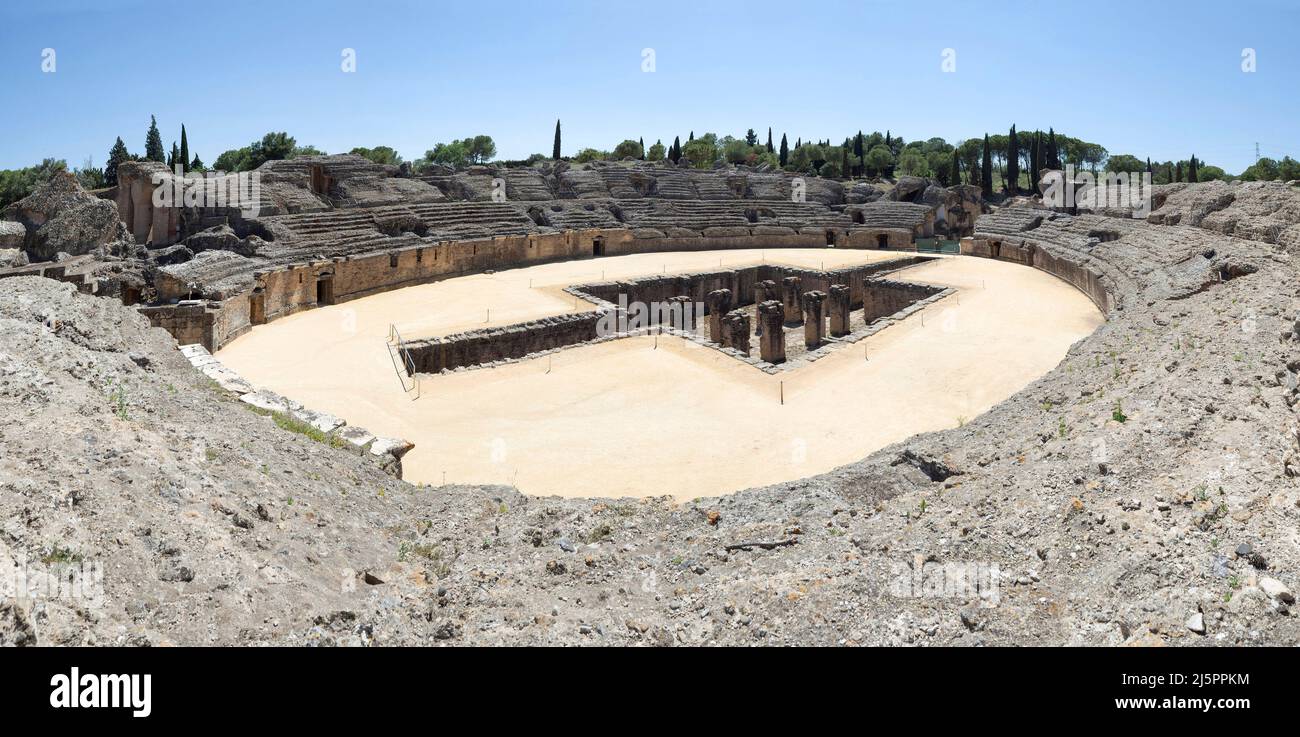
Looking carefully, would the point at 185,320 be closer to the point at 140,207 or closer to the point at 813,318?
the point at 140,207

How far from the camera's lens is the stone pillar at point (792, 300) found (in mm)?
25594

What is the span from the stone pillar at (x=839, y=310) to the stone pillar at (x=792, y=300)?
2.73 metres

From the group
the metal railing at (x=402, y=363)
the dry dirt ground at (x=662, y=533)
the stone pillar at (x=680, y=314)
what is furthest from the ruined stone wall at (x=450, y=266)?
the dry dirt ground at (x=662, y=533)

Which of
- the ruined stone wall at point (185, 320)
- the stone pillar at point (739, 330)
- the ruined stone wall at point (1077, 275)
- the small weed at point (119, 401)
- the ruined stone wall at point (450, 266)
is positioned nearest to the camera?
the small weed at point (119, 401)

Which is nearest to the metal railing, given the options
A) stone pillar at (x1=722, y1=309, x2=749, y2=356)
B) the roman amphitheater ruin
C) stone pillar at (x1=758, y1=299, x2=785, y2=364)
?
the roman amphitheater ruin

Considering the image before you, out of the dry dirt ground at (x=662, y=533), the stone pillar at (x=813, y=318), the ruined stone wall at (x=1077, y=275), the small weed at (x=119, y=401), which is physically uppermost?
the ruined stone wall at (x=1077, y=275)

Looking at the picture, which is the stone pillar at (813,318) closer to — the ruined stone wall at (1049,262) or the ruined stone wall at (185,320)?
the ruined stone wall at (1049,262)

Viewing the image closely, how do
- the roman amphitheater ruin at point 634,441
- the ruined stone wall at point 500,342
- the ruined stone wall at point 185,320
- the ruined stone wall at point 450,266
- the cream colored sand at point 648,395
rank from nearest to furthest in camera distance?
the roman amphitheater ruin at point 634,441, the cream colored sand at point 648,395, the ruined stone wall at point 185,320, the ruined stone wall at point 500,342, the ruined stone wall at point 450,266

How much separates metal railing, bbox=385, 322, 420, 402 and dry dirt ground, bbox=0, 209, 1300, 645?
5430 millimetres

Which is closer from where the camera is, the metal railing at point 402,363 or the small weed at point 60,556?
the small weed at point 60,556

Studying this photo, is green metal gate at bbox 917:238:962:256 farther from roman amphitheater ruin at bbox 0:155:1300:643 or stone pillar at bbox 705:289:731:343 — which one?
stone pillar at bbox 705:289:731:343

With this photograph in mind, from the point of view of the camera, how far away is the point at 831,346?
1781 cm

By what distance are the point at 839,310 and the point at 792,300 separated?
332cm

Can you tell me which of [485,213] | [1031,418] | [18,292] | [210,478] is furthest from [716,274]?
[210,478]
